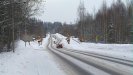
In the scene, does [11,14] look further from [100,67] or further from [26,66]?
[100,67]

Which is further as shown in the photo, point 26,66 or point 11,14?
point 11,14

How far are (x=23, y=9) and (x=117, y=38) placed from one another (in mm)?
65591

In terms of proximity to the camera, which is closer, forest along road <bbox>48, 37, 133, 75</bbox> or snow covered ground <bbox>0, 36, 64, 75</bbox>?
snow covered ground <bbox>0, 36, 64, 75</bbox>

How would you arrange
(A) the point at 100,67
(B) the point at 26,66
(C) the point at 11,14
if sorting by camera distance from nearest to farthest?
(A) the point at 100,67 → (B) the point at 26,66 → (C) the point at 11,14

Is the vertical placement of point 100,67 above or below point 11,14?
below

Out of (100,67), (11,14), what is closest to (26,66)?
(100,67)

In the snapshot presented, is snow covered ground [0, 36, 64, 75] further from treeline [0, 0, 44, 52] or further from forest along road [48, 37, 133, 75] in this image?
treeline [0, 0, 44, 52]

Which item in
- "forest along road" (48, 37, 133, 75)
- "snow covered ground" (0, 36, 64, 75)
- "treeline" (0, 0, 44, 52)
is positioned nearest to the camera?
"snow covered ground" (0, 36, 64, 75)

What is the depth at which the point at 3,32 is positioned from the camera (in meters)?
33.1

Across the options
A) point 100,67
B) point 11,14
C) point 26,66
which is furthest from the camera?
point 11,14

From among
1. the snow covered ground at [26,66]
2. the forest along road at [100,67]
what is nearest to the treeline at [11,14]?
the snow covered ground at [26,66]

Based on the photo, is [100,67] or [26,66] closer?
[100,67]

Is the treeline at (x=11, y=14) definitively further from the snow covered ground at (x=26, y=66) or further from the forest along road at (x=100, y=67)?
the forest along road at (x=100, y=67)

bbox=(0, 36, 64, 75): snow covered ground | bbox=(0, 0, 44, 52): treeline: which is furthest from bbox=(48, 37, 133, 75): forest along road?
bbox=(0, 0, 44, 52): treeline
